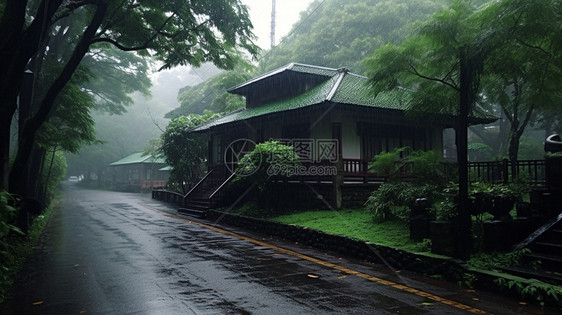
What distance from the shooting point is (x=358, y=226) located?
10.3 m

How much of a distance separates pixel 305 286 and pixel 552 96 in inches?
291

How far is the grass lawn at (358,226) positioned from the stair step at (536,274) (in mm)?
Answer: 1706

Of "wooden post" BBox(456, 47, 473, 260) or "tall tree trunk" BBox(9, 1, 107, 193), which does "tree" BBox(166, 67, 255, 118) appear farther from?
"wooden post" BBox(456, 47, 473, 260)

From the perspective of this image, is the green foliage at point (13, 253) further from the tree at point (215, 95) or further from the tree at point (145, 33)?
the tree at point (215, 95)

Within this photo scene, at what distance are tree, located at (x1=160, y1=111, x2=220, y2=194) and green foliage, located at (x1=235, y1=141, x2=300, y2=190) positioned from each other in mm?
12862

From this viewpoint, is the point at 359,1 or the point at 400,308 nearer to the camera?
the point at 400,308

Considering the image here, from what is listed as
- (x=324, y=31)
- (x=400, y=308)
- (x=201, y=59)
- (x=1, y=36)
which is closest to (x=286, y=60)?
(x=324, y=31)

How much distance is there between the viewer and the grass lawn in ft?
27.5

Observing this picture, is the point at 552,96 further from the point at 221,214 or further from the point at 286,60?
Answer: the point at 286,60

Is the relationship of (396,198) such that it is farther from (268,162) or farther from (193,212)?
(193,212)

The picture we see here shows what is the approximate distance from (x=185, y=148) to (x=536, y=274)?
23.4m

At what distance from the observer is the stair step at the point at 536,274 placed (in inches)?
214

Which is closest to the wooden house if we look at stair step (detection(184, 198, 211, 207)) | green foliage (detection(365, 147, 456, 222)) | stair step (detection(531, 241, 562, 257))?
stair step (detection(184, 198, 211, 207))

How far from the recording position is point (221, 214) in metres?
15.7
